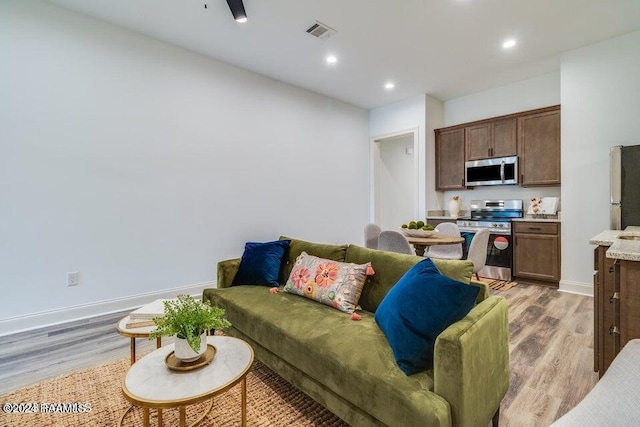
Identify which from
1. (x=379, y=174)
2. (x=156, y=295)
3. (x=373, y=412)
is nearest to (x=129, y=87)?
(x=156, y=295)

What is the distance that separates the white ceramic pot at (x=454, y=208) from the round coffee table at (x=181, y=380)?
14.4 ft

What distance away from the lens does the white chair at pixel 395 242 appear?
297cm

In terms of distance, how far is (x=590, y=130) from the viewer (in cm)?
351

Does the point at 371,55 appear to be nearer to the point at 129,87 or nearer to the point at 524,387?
the point at 129,87

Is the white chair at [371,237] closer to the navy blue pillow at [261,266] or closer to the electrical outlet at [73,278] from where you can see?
the navy blue pillow at [261,266]

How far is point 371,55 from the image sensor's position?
365cm

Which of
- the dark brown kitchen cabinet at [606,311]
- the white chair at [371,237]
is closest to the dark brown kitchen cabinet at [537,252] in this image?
the white chair at [371,237]

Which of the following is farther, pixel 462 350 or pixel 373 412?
pixel 373 412

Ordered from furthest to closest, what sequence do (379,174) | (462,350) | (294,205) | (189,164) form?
(379,174) → (294,205) → (189,164) → (462,350)

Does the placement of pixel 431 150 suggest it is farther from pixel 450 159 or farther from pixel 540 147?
pixel 540 147

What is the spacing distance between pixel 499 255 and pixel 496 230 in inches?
14.1

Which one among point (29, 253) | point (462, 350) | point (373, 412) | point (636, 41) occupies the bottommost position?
point (373, 412)

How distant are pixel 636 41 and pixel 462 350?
4380 millimetres

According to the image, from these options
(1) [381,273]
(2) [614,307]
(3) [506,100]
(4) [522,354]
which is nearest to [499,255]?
(4) [522,354]
